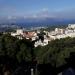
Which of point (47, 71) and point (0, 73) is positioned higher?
point (0, 73)

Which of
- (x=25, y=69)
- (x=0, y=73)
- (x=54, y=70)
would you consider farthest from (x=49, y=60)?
(x=0, y=73)

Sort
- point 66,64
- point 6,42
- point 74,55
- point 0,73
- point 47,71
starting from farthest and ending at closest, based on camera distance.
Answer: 1. point 74,55
2. point 6,42
3. point 66,64
4. point 47,71
5. point 0,73

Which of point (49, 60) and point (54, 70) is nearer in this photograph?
point (54, 70)

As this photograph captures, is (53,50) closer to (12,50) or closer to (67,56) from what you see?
(67,56)

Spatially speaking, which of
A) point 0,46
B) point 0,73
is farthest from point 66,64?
point 0,73

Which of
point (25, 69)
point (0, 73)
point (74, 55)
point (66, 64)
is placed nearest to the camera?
point (0, 73)

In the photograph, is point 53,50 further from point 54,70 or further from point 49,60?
point 54,70

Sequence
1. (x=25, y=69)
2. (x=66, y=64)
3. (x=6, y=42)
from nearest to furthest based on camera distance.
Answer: (x=25, y=69) → (x=66, y=64) → (x=6, y=42)

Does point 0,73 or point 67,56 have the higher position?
point 0,73

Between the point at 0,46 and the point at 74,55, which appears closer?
the point at 0,46
